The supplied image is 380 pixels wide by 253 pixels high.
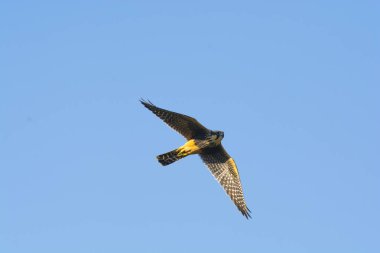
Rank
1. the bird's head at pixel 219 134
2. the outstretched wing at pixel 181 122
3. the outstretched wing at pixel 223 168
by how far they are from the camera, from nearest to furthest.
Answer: the outstretched wing at pixel 181 122 < the bird's head at pixel 219 134 < the outstretched wing at pixel 223 168

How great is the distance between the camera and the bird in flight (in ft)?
72.2

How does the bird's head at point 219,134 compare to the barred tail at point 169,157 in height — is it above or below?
above

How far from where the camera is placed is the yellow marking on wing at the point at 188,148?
73.4 feet

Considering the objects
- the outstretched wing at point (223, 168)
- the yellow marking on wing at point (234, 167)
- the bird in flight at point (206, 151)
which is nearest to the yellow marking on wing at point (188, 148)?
the bird in flight at point (206, 151)

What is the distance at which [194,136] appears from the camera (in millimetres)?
22719

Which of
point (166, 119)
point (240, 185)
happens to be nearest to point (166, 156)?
point (166, 119)

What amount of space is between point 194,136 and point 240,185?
227cm

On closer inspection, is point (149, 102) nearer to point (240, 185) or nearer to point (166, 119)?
point (166, 119)

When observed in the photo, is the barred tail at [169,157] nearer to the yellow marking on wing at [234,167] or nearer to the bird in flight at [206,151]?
the bird in flight at [206,151]

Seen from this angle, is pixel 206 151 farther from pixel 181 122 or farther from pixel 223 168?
pixel 181 122

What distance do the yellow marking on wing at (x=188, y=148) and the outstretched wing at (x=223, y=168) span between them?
0.63 meters

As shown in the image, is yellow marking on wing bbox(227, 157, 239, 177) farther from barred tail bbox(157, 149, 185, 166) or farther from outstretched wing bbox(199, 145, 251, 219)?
barred tail bbox(157, 149, 185, 166)


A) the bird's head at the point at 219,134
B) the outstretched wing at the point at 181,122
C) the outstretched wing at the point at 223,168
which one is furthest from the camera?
the outstretched wing at the point at 223,168

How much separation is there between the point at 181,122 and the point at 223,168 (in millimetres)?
2391
